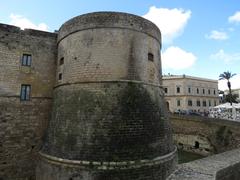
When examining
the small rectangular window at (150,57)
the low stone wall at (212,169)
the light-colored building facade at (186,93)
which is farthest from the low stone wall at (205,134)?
the light-colored building facade at (186,93)

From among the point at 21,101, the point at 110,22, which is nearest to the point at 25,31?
the point at 21,101

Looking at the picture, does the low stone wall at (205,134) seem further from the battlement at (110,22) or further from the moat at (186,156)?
the battlement at (110,22)

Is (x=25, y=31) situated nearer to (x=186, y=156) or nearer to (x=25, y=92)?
(x=25, y=92)

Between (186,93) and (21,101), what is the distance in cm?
3152

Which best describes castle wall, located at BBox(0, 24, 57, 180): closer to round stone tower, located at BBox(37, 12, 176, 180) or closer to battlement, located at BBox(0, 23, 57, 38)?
battlement, located at BBox(0, 23, 57, 38)

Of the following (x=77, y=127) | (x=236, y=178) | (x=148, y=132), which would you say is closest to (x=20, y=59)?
(x=77, y=127)

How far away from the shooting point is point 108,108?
31.6 ft

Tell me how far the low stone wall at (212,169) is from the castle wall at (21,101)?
30.6 feet

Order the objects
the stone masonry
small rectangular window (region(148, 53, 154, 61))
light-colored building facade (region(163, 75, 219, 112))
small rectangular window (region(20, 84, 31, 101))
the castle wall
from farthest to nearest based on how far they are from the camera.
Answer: light-colored building facade (region(163, 75, 219, 112)), small rectangular window (region(20, 84, 31, 101)), the castle wall, small rectangular window (region(148, 53, 154, 61)), the stone masonry

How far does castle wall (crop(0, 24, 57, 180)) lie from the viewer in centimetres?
1170

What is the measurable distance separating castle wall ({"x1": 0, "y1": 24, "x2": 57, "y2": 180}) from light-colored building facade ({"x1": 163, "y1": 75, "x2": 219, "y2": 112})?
29.6 meters

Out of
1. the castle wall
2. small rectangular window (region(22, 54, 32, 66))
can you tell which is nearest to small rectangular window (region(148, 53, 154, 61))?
the castle wall

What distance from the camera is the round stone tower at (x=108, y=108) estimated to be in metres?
8.91

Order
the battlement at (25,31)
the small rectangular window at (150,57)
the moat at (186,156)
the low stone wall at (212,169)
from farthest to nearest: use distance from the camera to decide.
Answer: the moat at (186,156)
the battlement at (25,31)
the small rectangular window at (150,57)
the low stone wall at (212,169)
